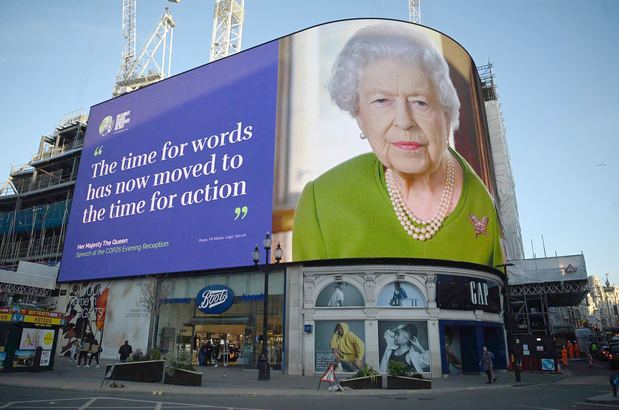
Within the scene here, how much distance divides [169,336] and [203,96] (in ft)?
64.8

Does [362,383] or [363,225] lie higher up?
[363,225]

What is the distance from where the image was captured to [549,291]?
43.2 m

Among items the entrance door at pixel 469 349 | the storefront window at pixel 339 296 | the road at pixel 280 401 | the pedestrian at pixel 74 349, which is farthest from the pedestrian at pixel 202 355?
the entrance door at pixel 469 349

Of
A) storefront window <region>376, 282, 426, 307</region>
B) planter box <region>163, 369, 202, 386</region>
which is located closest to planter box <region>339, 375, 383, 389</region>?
planter box <region>163, 369, 202, 386</region>

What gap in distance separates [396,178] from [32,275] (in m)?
35.0

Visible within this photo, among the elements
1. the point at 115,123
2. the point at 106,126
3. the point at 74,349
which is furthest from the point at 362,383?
the point at 106,126

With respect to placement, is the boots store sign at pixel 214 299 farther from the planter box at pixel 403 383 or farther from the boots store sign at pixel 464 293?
the planter box at pixel 403 383

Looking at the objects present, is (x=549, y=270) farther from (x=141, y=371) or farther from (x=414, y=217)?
(x=141, y=371)

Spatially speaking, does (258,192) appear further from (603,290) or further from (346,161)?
(603,290)

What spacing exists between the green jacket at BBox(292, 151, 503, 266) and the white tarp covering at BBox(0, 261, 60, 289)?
27.9m

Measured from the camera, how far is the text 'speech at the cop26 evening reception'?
33.3 metres

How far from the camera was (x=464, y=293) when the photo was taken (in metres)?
29.5

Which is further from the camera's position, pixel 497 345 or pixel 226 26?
pixel 226 26

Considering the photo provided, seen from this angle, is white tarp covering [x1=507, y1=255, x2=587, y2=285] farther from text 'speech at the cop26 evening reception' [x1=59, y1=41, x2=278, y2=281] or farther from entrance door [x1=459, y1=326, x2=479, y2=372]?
text 'speech at the cop26 evening reception' [x1=59, y1=41, x2=278, y2=281]
